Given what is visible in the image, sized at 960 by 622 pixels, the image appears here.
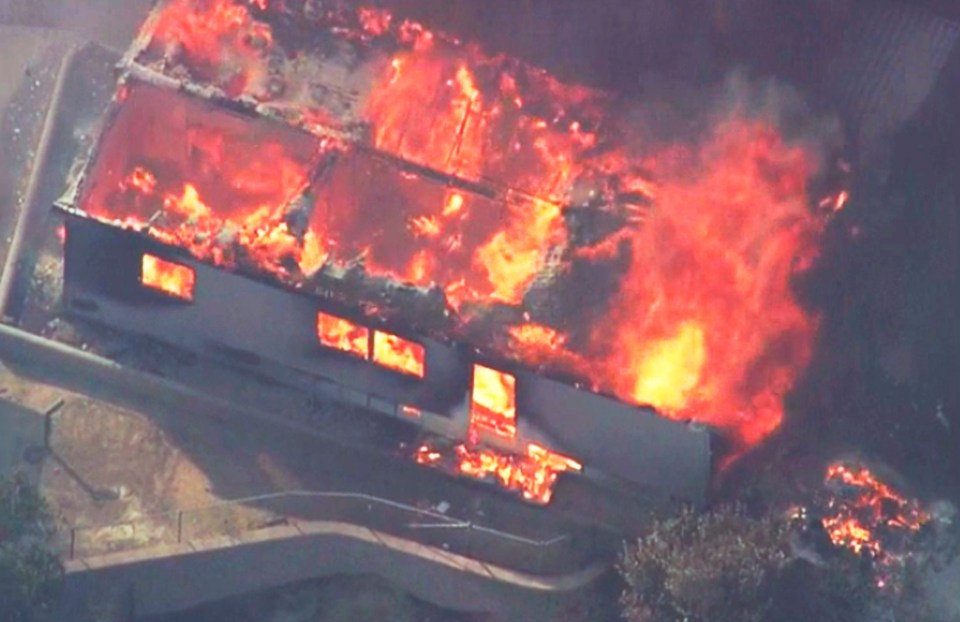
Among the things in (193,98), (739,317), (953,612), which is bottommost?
(953,612)

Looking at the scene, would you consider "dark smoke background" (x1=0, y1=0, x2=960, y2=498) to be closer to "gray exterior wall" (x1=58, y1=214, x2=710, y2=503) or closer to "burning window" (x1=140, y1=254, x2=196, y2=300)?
"gray exterior wall" (x1=58, y1=214, x2=710, y2=503)

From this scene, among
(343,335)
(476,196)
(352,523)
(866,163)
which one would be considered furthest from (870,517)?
(343,335)

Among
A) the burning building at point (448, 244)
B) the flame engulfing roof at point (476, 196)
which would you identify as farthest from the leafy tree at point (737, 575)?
the flame engulfing roof at point (476, 196)

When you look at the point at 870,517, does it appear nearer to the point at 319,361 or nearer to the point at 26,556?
the point at 319,361

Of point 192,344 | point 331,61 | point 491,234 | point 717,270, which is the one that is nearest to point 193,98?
point 331,61

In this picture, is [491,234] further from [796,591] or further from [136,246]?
[796,591]

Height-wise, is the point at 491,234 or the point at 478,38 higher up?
the point at 478,38

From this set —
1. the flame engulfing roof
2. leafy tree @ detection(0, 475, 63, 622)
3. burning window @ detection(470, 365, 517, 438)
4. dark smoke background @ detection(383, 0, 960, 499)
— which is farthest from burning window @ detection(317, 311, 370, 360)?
dark smoke background @ detection(383, 0, 960, 499)

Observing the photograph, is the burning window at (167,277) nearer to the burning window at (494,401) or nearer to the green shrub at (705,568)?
the burning window at (494,401)

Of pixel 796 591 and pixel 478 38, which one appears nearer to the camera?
pixel 796 591
